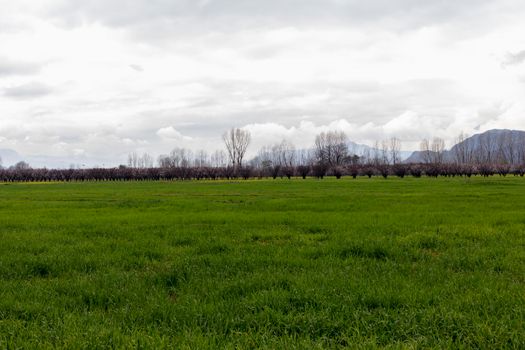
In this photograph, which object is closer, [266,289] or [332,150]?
[266,289]

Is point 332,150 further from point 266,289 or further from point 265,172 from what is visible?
point 266,289

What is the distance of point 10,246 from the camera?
10.0 metres

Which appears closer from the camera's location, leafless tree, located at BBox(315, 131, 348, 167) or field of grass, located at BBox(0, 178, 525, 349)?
field of grass, located at BBox(0, 178, 525, 349)

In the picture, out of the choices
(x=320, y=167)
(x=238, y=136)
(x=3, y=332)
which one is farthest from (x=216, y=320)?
(x=238, y=136)

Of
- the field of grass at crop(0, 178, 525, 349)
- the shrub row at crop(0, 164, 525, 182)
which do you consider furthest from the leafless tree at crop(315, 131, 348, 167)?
the field of grass at crop(0, 178, 525, 349)

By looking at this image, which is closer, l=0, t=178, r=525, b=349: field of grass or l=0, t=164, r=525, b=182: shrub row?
l=0, t=178, r=525, b=349: field of grass

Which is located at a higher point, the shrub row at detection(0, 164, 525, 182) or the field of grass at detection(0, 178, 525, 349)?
the shrub row at detection(0, 164, 525, 182)

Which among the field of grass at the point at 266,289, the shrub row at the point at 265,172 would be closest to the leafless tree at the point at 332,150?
the shrub row at the point at 265,172

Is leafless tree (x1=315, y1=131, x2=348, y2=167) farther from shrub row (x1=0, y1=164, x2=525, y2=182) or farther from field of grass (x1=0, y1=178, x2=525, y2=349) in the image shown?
field of grass (x1=0, y1=178, x2=525, y2=349)

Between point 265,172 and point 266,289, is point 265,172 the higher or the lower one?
the higher one

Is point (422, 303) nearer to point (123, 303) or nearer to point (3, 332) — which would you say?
point (123, 303)

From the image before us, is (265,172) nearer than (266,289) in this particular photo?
No

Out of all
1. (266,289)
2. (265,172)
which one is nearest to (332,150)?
(265,172)

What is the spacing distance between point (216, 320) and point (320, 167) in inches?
3896
